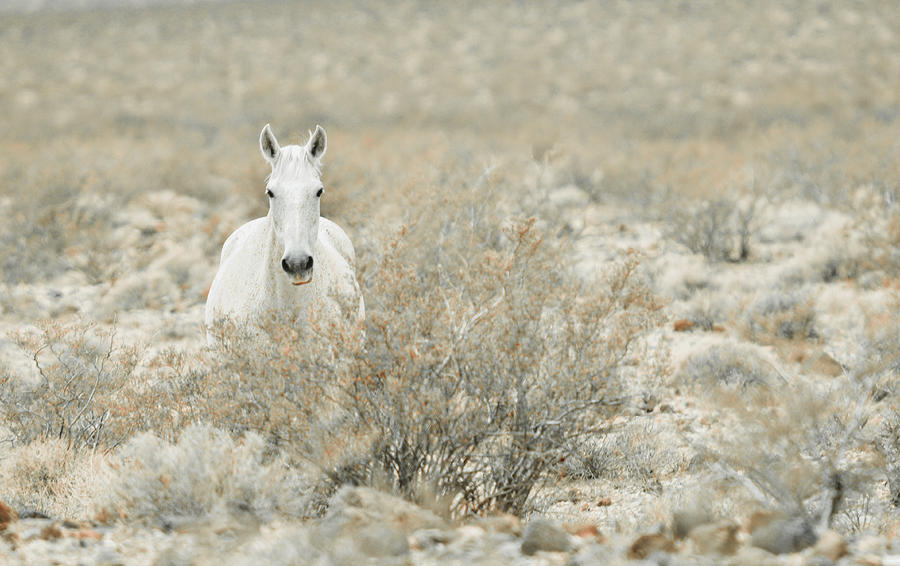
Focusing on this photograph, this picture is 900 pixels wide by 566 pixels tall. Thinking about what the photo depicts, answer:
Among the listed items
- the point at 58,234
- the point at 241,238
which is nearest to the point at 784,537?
the point at 241,238

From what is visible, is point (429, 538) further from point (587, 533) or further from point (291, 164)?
point (291, 164)

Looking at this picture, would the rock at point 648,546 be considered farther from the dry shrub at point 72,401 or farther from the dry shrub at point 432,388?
the dry shrub at point 72,401

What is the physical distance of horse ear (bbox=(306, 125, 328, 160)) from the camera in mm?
5263

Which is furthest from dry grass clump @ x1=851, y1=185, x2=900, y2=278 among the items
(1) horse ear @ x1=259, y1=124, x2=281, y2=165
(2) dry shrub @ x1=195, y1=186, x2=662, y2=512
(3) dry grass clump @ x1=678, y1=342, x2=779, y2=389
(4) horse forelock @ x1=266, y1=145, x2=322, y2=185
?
(1) horse ear @ x1=259, y1=124, x2=281, y2=165

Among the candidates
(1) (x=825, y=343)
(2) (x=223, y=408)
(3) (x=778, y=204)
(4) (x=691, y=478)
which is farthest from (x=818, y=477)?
(3) (x=778, y=204)

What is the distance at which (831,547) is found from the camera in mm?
3195

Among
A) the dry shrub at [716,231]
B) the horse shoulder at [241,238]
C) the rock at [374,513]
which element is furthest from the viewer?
the dry shrub at [716,231]

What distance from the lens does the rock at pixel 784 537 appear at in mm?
3270

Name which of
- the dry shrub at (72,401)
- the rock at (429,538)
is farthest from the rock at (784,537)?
the dry shrub at (72,401)

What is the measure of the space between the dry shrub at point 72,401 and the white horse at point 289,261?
75 centimetres

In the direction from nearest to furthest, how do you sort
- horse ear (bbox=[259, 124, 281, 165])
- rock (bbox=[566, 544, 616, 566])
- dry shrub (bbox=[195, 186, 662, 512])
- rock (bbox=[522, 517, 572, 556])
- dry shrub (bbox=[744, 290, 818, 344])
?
rock (bbox=[566, 544, 616, 566]) < rock (bbox=[522, 517, 572, 556]) < dry shrub (bbox=[195, 186, 662, 512]) < horse ear (bbox=[259, 124, 281, 165]) < dry shrub (bbox=[744, 290, 818, 344])

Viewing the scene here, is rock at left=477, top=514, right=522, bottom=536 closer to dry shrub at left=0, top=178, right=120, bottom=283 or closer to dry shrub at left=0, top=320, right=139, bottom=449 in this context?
dry shrub at left=0, top=320, right=139, bottom=449

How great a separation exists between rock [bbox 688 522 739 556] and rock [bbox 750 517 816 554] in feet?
0.34

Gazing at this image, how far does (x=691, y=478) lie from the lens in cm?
534
